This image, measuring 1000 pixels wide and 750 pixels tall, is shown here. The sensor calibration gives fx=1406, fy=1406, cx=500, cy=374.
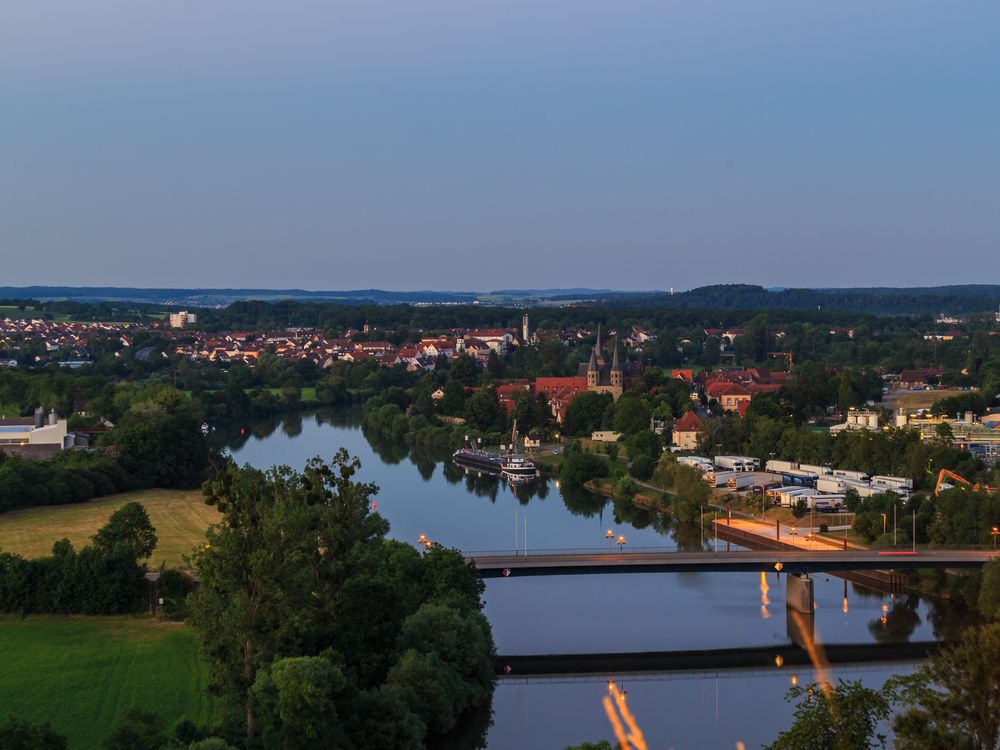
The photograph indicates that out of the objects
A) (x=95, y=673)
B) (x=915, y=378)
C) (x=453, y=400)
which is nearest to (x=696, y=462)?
(x=453, y=400)

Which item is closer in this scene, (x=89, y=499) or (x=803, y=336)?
(x=89, y=499)

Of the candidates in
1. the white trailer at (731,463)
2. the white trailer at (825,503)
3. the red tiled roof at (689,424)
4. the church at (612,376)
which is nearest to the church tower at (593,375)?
the church at (612,376)

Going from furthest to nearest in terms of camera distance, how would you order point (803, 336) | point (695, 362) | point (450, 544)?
1. point (803, 336)
2. point (695, 362)
3. point (450, 544)

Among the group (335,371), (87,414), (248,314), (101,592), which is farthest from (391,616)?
(248,314)

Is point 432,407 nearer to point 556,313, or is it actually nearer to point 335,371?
point 335,371

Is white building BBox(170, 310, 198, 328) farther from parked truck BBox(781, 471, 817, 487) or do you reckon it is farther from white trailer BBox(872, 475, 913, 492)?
white trailer BBox(872, 475, 913, 492)

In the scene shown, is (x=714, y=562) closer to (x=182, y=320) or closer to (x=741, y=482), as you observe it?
(x=741, y=482)

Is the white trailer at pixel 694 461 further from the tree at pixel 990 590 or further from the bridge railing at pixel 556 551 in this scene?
the tree at pixel 990 590

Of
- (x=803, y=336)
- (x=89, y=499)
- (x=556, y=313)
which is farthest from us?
(x=556, y=313)
